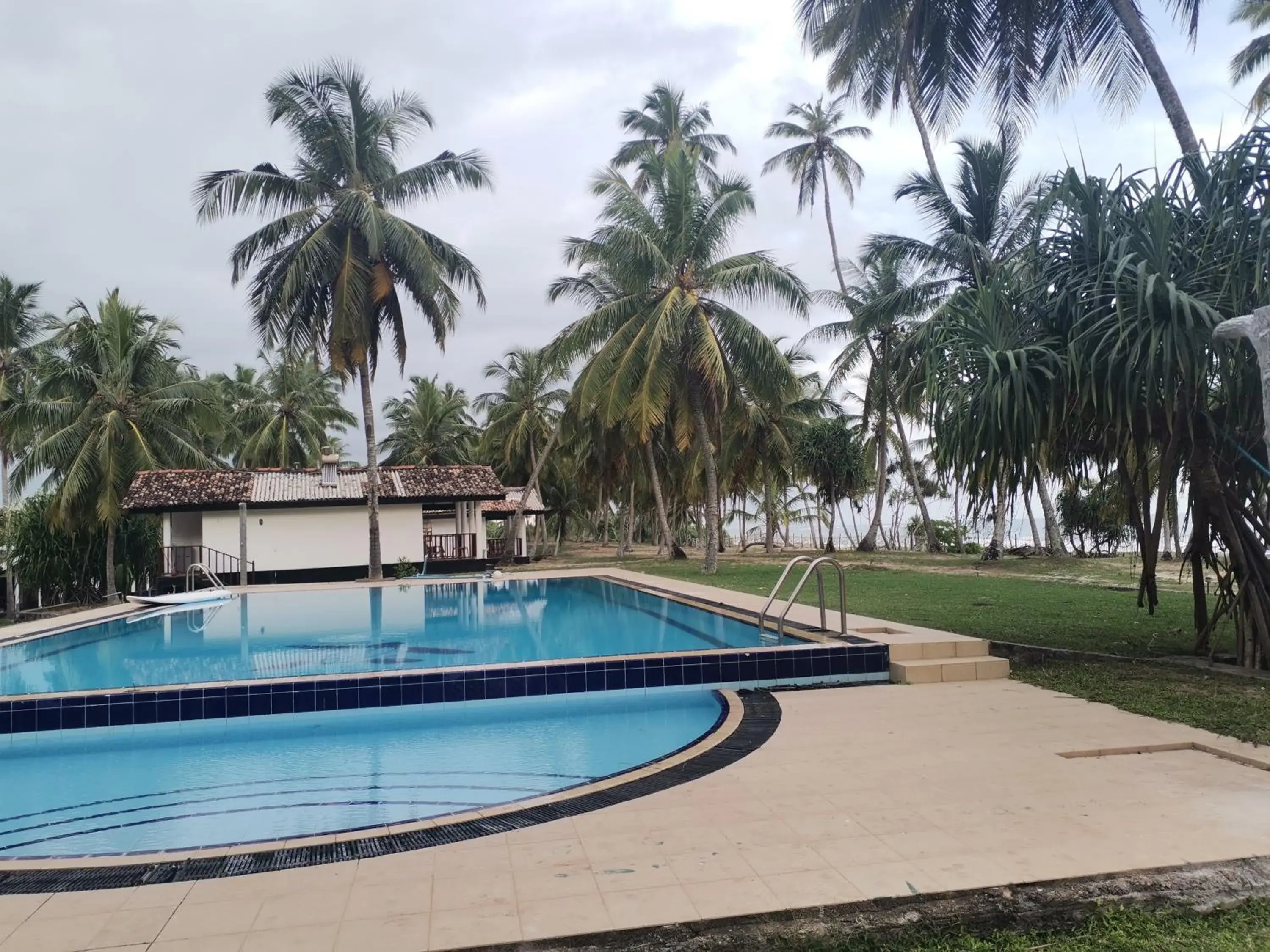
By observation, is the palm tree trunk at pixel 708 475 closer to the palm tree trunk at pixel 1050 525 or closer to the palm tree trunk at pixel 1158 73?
the palm tree trunk at pixel 1050 525

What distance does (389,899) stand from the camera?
3.04 meters

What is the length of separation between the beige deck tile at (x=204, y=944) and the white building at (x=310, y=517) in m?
21.0

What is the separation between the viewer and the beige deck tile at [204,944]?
8.85ft

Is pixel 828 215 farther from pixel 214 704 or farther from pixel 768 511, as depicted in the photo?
pixel 214 704

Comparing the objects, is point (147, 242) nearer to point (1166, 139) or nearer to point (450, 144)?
point (450, 144)

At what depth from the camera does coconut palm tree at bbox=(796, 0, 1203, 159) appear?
32.4 feet

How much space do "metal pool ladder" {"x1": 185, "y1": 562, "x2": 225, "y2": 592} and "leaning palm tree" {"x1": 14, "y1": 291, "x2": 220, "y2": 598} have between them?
195 centimetres

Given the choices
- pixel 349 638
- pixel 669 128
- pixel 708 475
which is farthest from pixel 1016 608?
pixel 669 128

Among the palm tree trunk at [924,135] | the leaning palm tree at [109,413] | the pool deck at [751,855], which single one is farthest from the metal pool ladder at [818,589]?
the leaning palm tree at [109,413]

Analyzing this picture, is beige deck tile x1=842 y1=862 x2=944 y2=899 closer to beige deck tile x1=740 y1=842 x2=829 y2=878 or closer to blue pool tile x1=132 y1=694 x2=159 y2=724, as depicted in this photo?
beige deck tile x1=740 y1=842 x2=829 y2=878

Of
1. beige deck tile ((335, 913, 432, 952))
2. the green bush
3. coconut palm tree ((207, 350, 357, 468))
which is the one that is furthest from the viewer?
coconut palm tree ((207, 350, 357, 468))

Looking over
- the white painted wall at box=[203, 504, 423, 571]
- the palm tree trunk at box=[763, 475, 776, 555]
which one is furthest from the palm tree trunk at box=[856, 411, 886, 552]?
the white painted wall at box=[203, 504, 423, 571]

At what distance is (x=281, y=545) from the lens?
78.4ft

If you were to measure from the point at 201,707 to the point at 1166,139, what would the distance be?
928 centimetres
